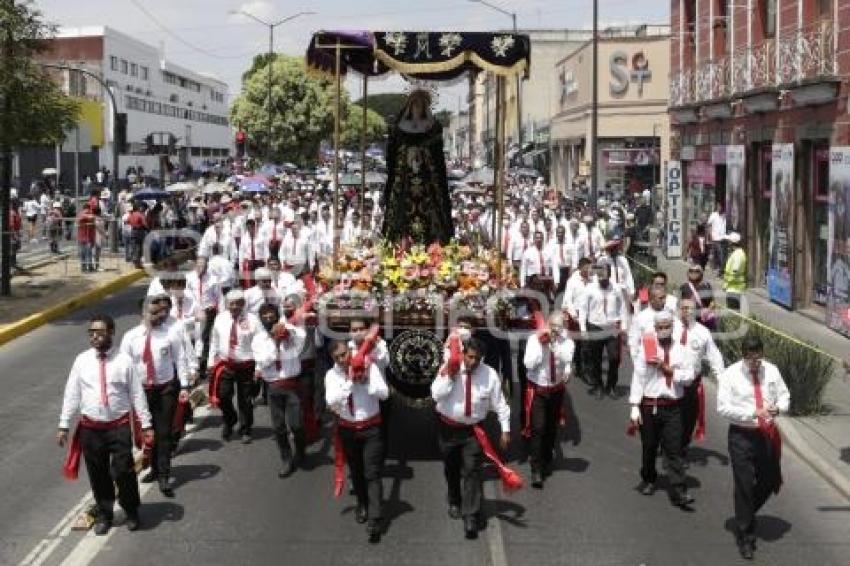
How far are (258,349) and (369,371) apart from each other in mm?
1996

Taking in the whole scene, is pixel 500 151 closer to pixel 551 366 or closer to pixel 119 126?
pixel 551 366

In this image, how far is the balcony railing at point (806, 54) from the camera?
1897 cm

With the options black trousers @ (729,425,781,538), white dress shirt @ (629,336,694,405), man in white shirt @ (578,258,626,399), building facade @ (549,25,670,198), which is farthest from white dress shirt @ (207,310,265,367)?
building facade @ (549,25,670,198)

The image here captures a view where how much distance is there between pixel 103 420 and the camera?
28.6 feet

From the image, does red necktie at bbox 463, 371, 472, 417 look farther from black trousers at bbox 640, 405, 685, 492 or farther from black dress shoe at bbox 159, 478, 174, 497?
black dress shoe at bbox 159, 478, 174, 497

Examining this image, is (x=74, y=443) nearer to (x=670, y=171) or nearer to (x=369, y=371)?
(x=369, y=371)

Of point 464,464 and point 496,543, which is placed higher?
point 464,464

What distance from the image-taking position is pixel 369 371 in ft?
29.8

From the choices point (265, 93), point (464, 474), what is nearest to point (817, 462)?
point (464, 474)

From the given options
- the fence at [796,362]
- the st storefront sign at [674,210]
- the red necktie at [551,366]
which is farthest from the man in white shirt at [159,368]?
the st storefront sign at [674,210]

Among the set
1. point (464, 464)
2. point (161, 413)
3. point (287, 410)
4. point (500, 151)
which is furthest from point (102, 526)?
point (500, 151)

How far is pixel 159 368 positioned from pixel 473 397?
303cm

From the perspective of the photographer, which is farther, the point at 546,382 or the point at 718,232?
the point at 718,232

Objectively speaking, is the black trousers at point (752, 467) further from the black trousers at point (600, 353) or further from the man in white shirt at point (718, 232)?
the man in white shirt at point (718, 232)
